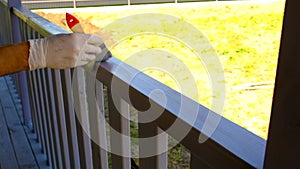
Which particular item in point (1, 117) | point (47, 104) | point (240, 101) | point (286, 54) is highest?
point (286, 54)

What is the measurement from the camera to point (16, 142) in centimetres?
265

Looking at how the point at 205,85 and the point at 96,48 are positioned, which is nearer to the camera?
the point at 96,48

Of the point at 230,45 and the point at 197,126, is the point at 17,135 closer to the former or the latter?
the point at 197,126

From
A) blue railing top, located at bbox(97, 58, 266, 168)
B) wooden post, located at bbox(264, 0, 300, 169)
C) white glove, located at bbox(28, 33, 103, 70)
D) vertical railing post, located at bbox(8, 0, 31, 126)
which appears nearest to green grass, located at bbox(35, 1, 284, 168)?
vertical railing post, located at bbox(8, 0, 31, 126)

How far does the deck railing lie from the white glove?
0.21 feet

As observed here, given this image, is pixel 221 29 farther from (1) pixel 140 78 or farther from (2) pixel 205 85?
(1) pixel 140 78

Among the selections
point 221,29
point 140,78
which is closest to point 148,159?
point 140,78

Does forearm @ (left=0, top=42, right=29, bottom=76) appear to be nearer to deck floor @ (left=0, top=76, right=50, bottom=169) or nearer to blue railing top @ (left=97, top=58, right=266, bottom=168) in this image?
blue railing top @ (left=97, top=58, right=266, bottom=168)

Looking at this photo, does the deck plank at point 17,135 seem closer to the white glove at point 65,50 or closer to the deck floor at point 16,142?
the deck floor at point 16,142

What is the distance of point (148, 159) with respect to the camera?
974mm

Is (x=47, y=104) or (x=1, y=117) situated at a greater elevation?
(x=47, y=104)

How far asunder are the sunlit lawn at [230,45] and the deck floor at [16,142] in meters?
2.08

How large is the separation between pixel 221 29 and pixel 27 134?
9.56 meters

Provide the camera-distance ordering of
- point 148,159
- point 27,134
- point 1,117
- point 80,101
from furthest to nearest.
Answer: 1. point 1,117
2. point 27,134
3. point 80,101
4. point 148,159
